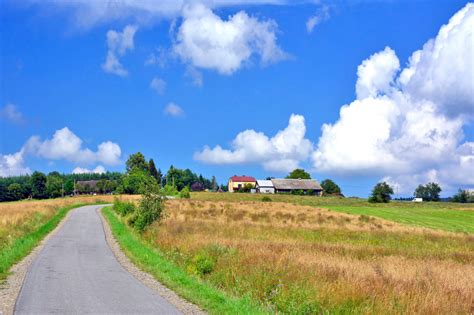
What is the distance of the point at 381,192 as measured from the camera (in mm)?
103375

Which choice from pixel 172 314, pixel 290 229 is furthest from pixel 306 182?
pixel 172 314

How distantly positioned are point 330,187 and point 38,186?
296 feet

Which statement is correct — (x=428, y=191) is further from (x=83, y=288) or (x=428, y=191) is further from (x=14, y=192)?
(x=83, y=288)

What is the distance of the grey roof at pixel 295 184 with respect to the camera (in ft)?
492

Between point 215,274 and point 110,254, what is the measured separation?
6926 millimetres

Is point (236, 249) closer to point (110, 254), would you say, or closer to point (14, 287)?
point (110, 254)

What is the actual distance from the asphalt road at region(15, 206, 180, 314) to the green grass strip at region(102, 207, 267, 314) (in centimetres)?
75

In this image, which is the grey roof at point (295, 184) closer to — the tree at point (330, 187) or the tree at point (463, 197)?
the tree at point (330, 187)

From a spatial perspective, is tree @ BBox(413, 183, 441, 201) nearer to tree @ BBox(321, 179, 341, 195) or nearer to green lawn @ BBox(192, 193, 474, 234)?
tree @ BBox(321, 179, 341, 195)

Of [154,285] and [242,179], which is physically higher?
[242,179]

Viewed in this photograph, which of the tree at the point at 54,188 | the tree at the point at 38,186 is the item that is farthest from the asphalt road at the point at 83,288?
the tree at the point at 54,188

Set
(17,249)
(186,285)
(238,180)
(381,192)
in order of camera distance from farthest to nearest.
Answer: (238,180), (381,192), (17,249), (186,285)

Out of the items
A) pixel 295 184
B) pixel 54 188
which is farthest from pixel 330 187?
pixel 54 188

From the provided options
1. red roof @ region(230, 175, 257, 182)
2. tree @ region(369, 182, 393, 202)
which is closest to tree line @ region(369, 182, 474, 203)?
tree @ region(369, 182, 393, 202)
